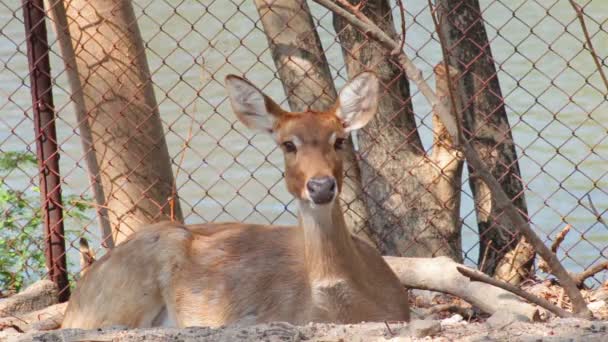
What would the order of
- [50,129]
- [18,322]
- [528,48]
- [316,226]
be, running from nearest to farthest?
[316,226] < [18,322] < [50,129] < [528,48]

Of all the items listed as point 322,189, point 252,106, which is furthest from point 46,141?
point 322,189

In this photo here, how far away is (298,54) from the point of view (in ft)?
26.8

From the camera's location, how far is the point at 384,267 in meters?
6.95

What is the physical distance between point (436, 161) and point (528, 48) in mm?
9659

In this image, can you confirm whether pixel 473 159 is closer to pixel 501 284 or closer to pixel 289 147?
pixel 501 284

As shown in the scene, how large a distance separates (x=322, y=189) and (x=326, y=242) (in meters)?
0.44

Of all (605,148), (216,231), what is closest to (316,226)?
(216,231)

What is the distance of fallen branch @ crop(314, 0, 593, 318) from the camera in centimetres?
556

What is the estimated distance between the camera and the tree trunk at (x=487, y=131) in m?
8.27

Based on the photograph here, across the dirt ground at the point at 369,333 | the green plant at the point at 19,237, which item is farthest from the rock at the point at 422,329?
the green plant at the point at 19,237

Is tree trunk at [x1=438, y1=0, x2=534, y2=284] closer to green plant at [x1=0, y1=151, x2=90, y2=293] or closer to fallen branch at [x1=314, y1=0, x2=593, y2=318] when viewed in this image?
fallen branch at [x1=314, y1=0, x2=593, y2=318]

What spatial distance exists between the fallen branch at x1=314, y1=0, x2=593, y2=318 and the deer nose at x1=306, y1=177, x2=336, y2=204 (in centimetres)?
80

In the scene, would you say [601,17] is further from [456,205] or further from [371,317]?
[371,317]

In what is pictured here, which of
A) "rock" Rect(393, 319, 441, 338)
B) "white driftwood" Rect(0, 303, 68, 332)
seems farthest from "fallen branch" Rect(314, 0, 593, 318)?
"white driftwood" Rect(0, 303, 68, 332)
